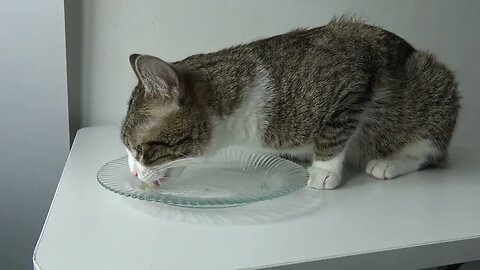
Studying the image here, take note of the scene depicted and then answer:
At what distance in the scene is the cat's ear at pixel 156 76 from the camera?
2.54 ft

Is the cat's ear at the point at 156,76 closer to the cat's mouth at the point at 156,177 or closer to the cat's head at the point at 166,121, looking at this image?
the cat's head at the point at 166,121

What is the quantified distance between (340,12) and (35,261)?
1.02 meters

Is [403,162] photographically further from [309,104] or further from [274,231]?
[274,231]

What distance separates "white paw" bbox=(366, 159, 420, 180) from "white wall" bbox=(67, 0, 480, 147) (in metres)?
0.50

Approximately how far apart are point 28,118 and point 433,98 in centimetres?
84

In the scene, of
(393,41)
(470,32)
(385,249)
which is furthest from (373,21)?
(385,249)

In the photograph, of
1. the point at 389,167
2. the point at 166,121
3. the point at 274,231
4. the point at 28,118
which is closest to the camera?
the point at 274,231

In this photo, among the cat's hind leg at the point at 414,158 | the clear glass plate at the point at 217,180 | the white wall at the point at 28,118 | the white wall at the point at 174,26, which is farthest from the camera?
the white wall at the point at 174,26

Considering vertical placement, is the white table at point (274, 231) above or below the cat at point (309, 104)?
below

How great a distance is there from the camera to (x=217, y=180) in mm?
Result: 912

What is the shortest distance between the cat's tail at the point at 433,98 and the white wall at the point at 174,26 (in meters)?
0.40

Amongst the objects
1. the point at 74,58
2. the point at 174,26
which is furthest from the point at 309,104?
the point at 74,58

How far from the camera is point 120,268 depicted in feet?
1.94

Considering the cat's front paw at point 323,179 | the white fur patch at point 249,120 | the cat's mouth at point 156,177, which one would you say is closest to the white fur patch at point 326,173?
the cat's front paw at point 323,179
